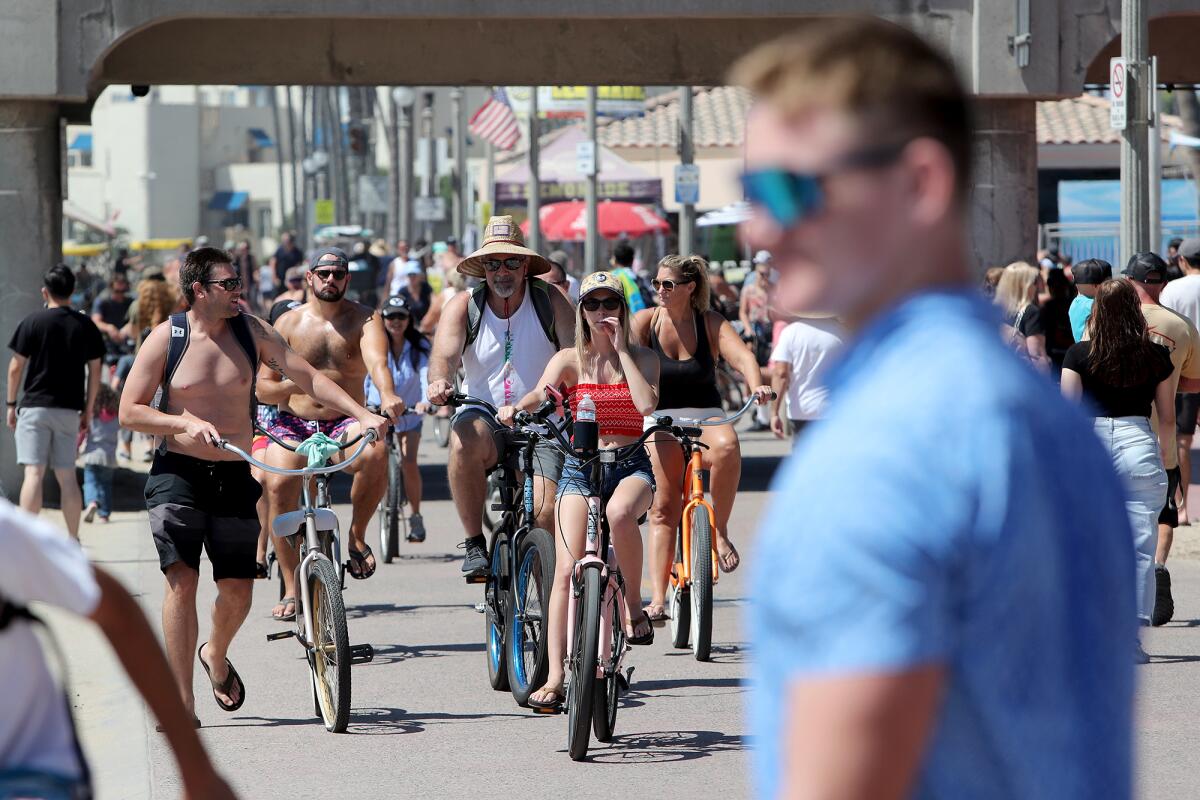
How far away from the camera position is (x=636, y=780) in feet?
22.5

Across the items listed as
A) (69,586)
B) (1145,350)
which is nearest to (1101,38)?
(1145,350)

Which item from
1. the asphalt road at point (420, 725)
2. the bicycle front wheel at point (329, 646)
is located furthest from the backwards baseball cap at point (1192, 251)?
the bicycle front wheel at point (329, 646)

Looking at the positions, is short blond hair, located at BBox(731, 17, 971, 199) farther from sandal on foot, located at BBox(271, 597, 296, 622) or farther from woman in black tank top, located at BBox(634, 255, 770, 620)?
sandal on foot, located at BBox(271, 597, 296, 622)

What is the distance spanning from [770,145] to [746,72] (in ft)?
0.27

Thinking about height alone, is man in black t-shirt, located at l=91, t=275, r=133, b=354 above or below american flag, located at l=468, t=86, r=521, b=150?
below

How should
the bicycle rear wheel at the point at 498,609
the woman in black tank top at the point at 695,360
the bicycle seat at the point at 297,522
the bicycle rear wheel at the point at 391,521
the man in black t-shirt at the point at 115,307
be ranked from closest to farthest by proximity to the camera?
the bicycle seat at the point at 297,522 → the bicycle rear wheel at the point at 498,609 → the woman in black tank top at the point at 695,360 → the bicycle rear wheel at the point at 391,521 → the man in black t-shirt at the point at 115,307

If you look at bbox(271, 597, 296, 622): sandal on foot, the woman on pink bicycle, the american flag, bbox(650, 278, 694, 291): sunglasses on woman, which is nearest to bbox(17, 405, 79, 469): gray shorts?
bbox(271, 597, 296, 622): sandal on foot

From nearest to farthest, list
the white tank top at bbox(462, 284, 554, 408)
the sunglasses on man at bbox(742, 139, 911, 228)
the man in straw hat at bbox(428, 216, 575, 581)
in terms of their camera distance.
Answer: the sunglasses on man at bbox(742, 139, 911, 228) → the man in straw hat at bbox(428, 216, 575, 581) → the white tank top at bbox(462, 284, 554, 408)

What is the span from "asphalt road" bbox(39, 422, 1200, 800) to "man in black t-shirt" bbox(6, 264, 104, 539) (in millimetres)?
1990

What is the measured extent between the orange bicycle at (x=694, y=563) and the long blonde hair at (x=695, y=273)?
0.76 metres

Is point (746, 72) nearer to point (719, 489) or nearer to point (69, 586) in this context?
point (69, 586)

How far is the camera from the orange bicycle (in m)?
8.98

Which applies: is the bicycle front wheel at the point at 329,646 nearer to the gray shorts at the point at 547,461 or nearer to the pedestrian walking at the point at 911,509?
the gray shorts at the point at 547,461

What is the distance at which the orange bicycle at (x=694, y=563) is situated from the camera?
8984 millimetres
